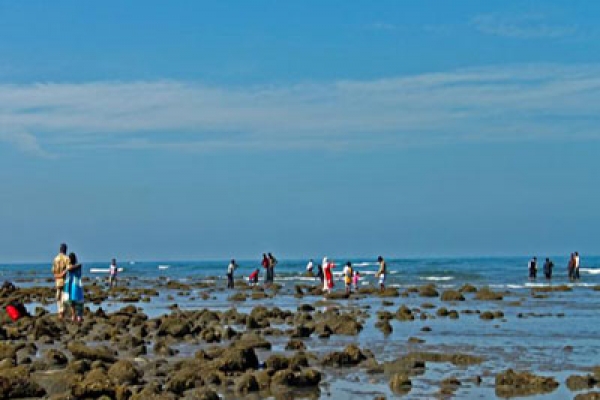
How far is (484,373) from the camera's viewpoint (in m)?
15.7

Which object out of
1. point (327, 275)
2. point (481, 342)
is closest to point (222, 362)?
point (481, 342)

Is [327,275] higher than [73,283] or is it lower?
lower

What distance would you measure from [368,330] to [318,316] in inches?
194

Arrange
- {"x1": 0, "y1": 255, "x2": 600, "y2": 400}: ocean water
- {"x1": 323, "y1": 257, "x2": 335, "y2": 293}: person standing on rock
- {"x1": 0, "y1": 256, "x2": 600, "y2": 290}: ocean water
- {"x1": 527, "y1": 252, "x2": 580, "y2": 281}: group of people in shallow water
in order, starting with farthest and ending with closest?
1. {"x1": 0, "y1": 256, "x2": 600, "y2": 290}: ocean water
2. {"x1": 527, "y1": 252, "x2": 580, "y2": 281}: group of people in shallow water
3. {"x1": 323, "y1": 257, "x2": 335, "y2": 293}: person standing on rock
4. {"x1": 0, "y1": 255, "x2": 600, "y2": 400}: ocean water

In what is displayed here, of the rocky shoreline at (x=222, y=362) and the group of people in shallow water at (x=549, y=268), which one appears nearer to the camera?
the rocky shoreline at (x=222, y=362)

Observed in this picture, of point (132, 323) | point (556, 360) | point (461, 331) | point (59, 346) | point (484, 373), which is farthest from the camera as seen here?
point (132, 323)

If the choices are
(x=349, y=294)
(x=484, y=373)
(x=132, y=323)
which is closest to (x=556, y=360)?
(x=484, y=373)

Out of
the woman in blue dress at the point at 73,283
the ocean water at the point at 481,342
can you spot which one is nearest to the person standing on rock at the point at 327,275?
the ocean water at the point at 481,342

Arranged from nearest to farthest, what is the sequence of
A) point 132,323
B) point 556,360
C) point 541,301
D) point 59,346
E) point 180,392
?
point 180,392 → point 556,360 → point 59,346 → point 132,323 → point 541,301

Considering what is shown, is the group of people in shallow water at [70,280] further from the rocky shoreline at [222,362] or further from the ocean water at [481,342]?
the ocean water at [481,342]

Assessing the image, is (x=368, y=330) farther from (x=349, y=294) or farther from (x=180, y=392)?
(x=349, y=294)

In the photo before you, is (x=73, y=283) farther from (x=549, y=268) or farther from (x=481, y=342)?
(x=549, y=268)

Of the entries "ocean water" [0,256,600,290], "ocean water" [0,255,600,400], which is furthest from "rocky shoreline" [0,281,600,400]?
"ocean water" [0,256,600,290]

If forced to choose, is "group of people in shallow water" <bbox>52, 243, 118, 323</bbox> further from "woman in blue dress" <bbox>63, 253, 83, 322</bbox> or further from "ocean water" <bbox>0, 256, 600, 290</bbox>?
"ocean water" <bbox>0, 256, 600, 290</bbox>
